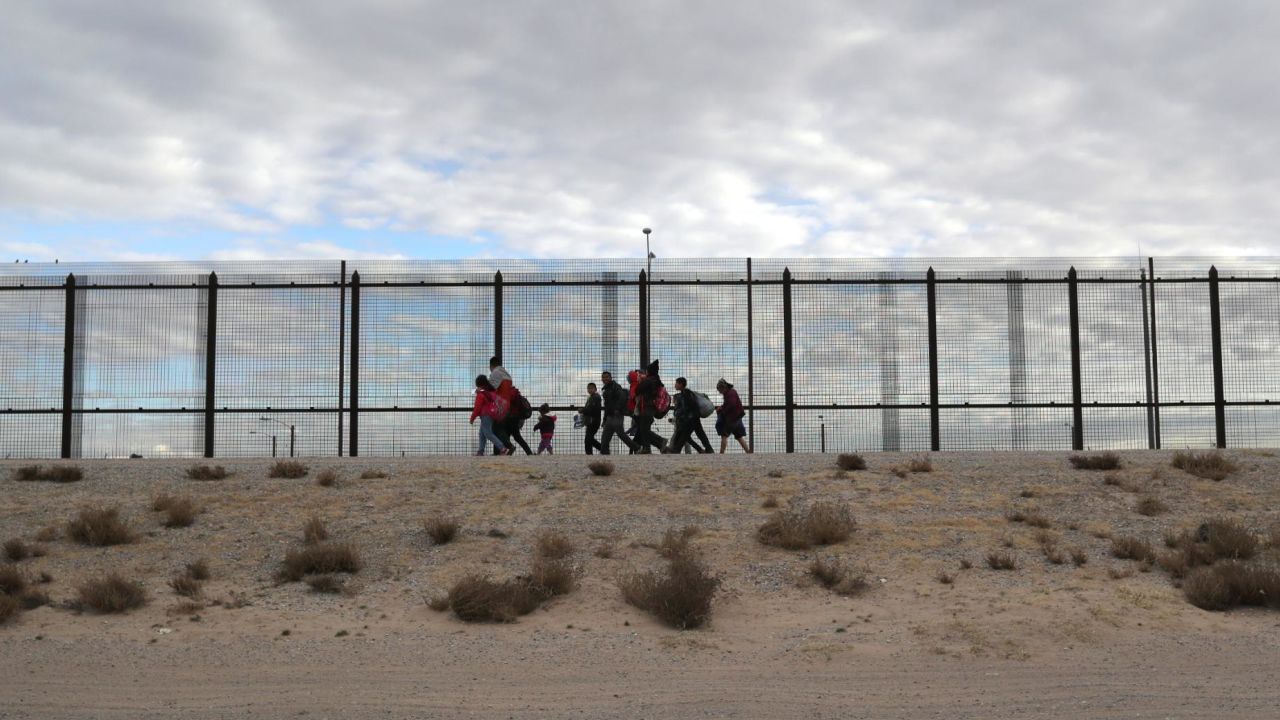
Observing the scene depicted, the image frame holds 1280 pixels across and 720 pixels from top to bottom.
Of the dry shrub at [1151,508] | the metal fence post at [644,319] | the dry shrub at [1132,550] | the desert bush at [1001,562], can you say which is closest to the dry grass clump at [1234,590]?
the dry shrub at [1132,550]

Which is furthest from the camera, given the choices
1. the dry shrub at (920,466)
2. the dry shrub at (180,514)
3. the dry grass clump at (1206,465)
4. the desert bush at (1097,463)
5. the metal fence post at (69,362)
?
the metal fence post at (69,362)

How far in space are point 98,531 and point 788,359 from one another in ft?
35.9

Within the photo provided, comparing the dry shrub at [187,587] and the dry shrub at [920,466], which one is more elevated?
the dry shrub at [920,466]

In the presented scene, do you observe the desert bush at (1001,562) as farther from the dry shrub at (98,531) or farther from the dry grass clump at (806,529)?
the dry shrub at (98,531)

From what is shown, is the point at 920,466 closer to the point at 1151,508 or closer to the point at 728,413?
the point at 1151,508

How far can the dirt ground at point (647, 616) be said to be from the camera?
26.1 ft

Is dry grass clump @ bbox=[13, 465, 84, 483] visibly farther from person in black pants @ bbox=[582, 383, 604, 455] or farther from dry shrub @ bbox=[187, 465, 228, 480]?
person in black pants @ bbox=[582, 383, 604, 455]

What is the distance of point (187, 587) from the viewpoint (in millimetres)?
10258

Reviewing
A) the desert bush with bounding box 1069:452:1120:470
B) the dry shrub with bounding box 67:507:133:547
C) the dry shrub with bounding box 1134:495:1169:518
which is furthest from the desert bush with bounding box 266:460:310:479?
the dry shrub with bounding box 1134:495:1169:518

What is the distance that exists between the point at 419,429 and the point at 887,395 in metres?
7.78

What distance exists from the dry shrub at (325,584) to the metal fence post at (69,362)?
32.5 feet

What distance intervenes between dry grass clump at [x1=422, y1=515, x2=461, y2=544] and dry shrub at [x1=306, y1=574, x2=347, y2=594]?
1.27 meters

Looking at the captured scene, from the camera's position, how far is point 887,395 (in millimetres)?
18406

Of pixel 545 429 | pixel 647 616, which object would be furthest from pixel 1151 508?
pixel 545 429
